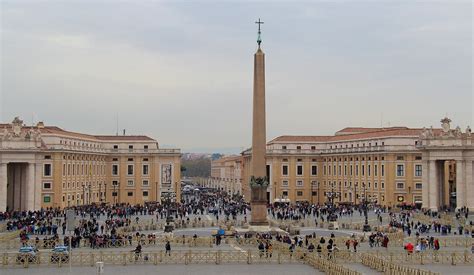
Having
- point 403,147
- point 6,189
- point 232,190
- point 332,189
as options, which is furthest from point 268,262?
point 232,190

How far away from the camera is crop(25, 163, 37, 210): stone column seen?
219ft

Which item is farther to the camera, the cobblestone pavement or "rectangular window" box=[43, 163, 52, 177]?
"rectangular window" box=[43, 163, 52, 177]

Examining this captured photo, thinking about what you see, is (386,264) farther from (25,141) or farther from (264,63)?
(25,141)

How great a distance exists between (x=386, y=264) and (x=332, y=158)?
6562 centimetres

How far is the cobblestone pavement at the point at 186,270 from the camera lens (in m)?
29.2

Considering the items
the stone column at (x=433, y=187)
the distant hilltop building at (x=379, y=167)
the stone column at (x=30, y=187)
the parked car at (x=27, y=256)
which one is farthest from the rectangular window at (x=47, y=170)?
the parked car at (x=27, y=256)

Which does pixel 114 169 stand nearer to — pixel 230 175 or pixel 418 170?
pixel 418 170

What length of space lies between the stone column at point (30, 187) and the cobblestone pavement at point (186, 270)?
123 ft

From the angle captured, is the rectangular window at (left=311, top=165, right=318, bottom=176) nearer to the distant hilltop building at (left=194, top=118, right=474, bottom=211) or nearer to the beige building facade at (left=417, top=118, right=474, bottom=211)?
the distant hilltop building at (left=194, top=118, right=474, bottom=211)

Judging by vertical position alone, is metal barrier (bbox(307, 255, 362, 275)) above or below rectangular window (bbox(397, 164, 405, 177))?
below

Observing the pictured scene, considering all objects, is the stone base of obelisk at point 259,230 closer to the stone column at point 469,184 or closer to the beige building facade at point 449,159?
the beige building facade at point 449,159

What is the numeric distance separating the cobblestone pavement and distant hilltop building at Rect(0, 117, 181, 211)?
122 ft

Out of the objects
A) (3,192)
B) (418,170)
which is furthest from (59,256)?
(418,170)

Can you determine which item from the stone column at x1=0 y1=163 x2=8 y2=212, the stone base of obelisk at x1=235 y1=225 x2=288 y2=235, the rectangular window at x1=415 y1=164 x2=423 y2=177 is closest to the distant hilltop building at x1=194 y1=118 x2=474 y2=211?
the rectangular window at x1=415 y1=164 x2=423 y2=177
